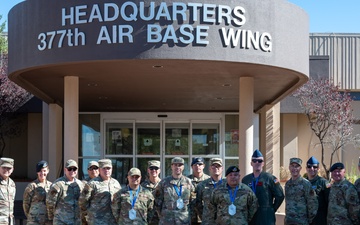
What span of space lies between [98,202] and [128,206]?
24.1 inches

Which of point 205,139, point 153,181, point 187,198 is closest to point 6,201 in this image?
point 153,181

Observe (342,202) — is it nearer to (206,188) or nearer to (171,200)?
(206,188)

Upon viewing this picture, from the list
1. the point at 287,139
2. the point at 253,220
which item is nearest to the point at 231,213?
the point at 253,220

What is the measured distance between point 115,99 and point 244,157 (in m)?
6.07

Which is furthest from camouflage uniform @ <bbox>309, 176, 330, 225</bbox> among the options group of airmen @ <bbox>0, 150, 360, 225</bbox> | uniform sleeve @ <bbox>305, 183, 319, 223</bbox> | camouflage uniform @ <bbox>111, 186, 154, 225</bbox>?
camouflage uniform @ <bbox>111, 186, 154, 225</bbox>

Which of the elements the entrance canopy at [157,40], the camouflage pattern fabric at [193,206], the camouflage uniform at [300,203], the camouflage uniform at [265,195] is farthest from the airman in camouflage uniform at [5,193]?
the camouflage uniform at [300,203]

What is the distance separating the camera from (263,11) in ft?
36.3

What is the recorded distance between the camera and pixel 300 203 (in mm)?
9070

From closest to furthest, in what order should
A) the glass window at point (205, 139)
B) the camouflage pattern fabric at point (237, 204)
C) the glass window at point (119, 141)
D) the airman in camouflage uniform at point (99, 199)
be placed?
the camouflage pattern fabric at point (237, 204)
the airman in camouflage uniform at point (99, 199)
the glass window at point (119, 141)
the glass window at point (205, 139)

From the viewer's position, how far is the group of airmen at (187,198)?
8.59 m

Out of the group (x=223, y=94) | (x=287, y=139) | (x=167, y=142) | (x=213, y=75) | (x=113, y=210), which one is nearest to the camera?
(x=113, y=210)

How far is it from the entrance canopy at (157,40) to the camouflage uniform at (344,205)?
10.4ft

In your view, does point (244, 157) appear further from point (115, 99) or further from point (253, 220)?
point (115, 99)

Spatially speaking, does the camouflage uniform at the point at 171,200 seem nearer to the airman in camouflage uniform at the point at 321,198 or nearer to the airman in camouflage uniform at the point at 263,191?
the airman in camouflage uniform at the point at 263,191
